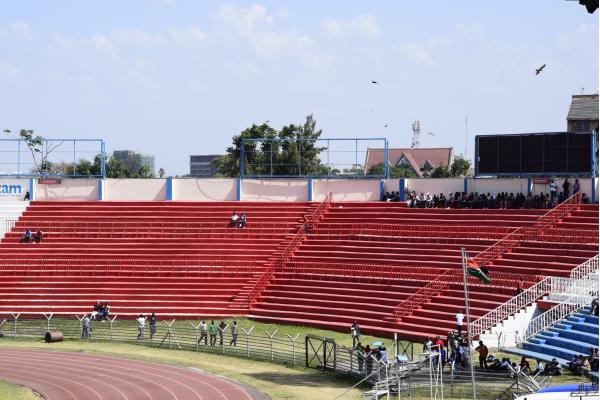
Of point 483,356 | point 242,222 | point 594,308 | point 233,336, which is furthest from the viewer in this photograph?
point 242,222

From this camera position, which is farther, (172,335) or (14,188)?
(14,188)

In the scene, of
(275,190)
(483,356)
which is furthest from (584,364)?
(275,190)

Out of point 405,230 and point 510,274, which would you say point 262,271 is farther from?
point 510,274

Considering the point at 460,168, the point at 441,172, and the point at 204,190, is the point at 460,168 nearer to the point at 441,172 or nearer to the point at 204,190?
the point at 441,172

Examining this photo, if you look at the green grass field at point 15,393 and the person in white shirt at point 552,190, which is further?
the person in white shirt at point 552,190

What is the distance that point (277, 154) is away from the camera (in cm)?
6906

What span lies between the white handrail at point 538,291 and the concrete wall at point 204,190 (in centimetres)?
2499

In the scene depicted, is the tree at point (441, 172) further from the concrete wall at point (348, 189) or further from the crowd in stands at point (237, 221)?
the crowd in stands at point (237, 221)

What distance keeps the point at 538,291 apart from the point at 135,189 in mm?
28786

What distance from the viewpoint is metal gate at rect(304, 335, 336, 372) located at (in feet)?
115

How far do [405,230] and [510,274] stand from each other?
946cm

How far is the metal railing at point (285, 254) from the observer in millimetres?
48469

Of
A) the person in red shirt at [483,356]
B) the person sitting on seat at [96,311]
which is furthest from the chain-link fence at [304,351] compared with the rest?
the person in red shirt at [483,356]

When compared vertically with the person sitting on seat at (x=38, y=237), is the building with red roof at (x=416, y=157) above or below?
above
